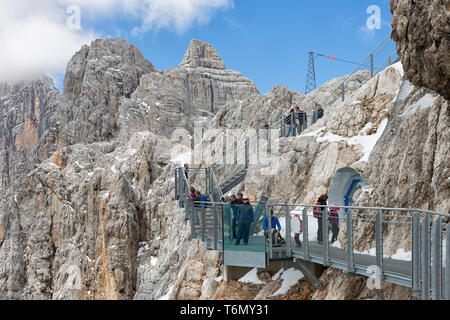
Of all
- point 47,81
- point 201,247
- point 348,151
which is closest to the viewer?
point 348,151

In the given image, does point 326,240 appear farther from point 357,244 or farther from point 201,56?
point 201,56

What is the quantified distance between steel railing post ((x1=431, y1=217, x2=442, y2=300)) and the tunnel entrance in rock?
28.6 feet

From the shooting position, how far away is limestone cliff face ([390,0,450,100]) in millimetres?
8953

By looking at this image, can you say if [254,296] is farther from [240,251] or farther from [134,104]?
[134,104]

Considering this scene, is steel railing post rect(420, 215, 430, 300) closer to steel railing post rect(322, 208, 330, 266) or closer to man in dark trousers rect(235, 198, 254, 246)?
steel railing post rect(322, 208, 330, 266)

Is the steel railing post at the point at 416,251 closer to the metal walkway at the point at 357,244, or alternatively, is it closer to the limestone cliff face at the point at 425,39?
the metal walkway at the point at 357,244

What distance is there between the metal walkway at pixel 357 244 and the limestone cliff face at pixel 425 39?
324 cm

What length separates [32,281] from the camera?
184ft

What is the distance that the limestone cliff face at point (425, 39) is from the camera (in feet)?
29.4

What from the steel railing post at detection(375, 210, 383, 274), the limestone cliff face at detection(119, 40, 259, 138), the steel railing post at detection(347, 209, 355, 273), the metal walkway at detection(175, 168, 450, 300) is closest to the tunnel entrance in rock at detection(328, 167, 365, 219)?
the metal walkway at detection(175, 168, 450, 300)

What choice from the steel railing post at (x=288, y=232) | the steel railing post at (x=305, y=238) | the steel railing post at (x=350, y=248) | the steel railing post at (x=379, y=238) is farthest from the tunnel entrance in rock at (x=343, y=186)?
the steel railing post at (x=379, y=238)

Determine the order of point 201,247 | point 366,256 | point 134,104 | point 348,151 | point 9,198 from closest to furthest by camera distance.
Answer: point 366,256 < point 348,151 < point 201,247 < point 9,198 < point 134,104
